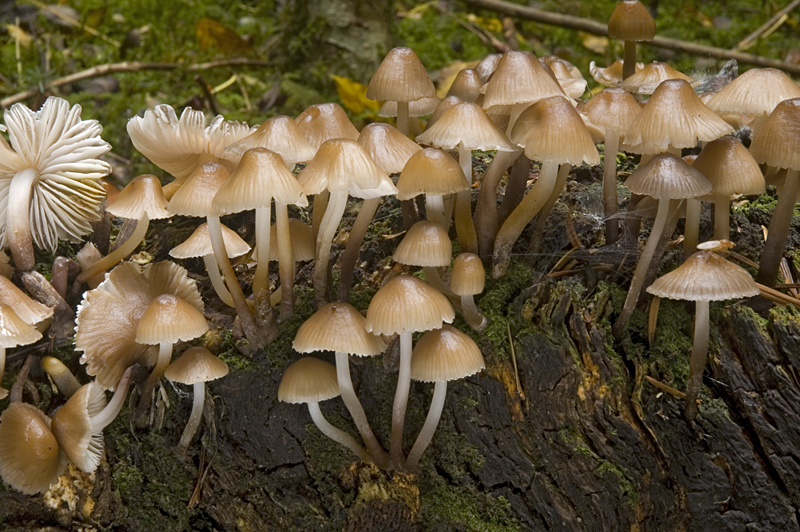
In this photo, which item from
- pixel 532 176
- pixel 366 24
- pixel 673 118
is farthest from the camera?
pixel 366 24

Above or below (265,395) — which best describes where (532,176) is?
above

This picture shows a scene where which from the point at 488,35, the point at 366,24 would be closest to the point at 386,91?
the point at 366,24

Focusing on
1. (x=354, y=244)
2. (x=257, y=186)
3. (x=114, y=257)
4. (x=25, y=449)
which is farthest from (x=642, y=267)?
(x=25, y=449)

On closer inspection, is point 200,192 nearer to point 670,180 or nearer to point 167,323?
point 167,323

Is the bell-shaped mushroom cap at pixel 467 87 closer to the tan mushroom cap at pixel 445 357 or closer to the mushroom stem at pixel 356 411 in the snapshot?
the tan mushroom cap at pixel 445 357

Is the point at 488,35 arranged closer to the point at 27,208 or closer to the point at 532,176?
the point at 532,176

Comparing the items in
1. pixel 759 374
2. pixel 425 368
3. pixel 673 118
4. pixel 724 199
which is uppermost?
pixel 673 118
